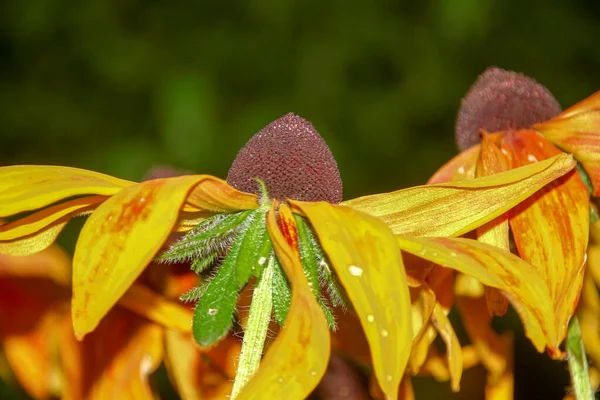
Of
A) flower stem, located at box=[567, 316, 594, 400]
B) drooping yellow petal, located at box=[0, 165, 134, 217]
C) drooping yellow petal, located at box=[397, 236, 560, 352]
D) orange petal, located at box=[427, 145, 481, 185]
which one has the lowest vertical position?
flower stem, located at box=[567, 316, 594, 400]

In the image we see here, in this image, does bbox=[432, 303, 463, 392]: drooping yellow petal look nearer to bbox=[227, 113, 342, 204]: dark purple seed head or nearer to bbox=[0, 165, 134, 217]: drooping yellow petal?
bbox=[227, 113, 342, 204]: dark purple seed head

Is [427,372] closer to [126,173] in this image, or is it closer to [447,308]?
[447,308]

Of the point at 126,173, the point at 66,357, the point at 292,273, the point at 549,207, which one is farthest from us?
the point at 126,173

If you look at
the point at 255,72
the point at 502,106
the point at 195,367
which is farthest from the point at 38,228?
the point at 255,72

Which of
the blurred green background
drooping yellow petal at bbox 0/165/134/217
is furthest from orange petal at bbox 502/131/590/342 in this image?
the blurred green background

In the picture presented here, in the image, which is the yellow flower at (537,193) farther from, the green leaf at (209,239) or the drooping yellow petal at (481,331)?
the green leaf at (209,239)

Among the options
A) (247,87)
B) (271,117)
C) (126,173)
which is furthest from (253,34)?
(126,173)
